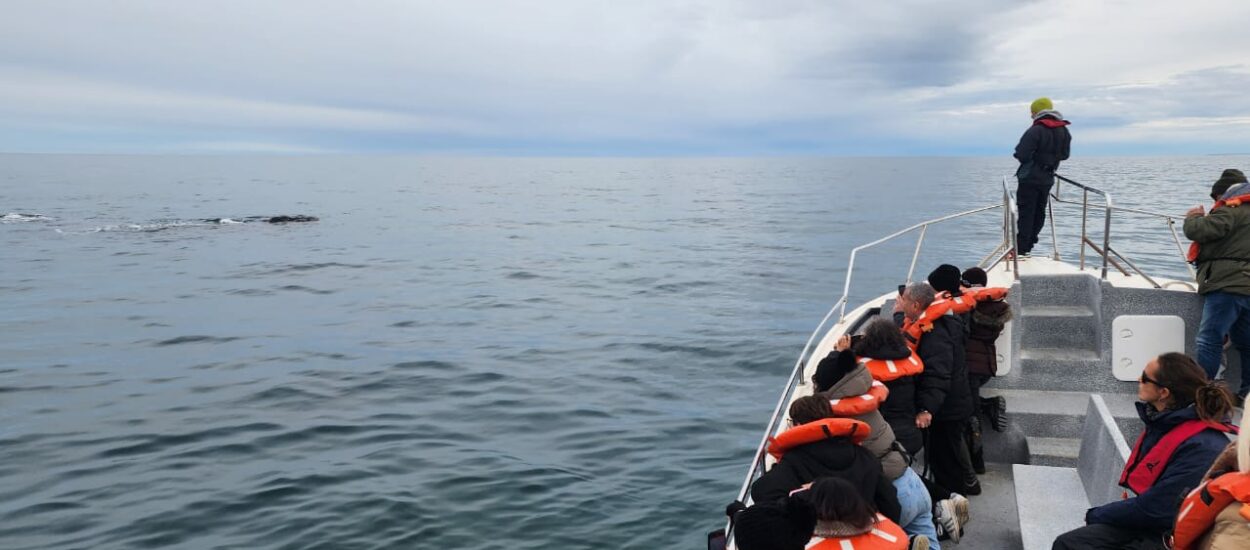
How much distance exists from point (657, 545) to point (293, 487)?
13.4 ft

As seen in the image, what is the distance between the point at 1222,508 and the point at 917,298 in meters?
2.95

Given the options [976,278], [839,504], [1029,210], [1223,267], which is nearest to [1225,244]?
[1223,267]

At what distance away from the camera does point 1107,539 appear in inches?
171

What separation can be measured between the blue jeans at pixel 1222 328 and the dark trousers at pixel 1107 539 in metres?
3.06

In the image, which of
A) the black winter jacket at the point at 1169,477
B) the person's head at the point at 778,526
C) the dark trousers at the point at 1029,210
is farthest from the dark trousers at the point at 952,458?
the dark trousers at the point at 1029,210

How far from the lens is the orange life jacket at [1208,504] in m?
2.92

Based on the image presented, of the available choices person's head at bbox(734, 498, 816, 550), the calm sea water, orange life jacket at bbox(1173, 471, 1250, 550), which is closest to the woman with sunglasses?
orange life jacket at bbox(1173, 471, 1250, 550)

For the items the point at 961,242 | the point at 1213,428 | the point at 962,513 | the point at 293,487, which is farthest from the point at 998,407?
the point at 961,242

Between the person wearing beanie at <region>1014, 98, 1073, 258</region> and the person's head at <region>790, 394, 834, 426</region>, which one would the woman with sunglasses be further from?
the person wearing beanie at <region>1014, 98, 1073, 258</region>

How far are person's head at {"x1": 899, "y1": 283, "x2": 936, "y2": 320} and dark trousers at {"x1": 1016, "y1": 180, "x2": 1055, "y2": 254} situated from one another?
12.9 ft

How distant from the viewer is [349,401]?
1287 cm

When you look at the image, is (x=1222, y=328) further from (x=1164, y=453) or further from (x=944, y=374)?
(x=1164, y=453)

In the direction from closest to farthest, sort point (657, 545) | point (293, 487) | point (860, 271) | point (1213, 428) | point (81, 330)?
1. point (1213, 428)
2. point (657, 545)
3. point (293, 487)
4. point (81, 330)
5. point (860, 271)

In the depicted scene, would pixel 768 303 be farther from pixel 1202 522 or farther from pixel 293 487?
pixel 1202 522
